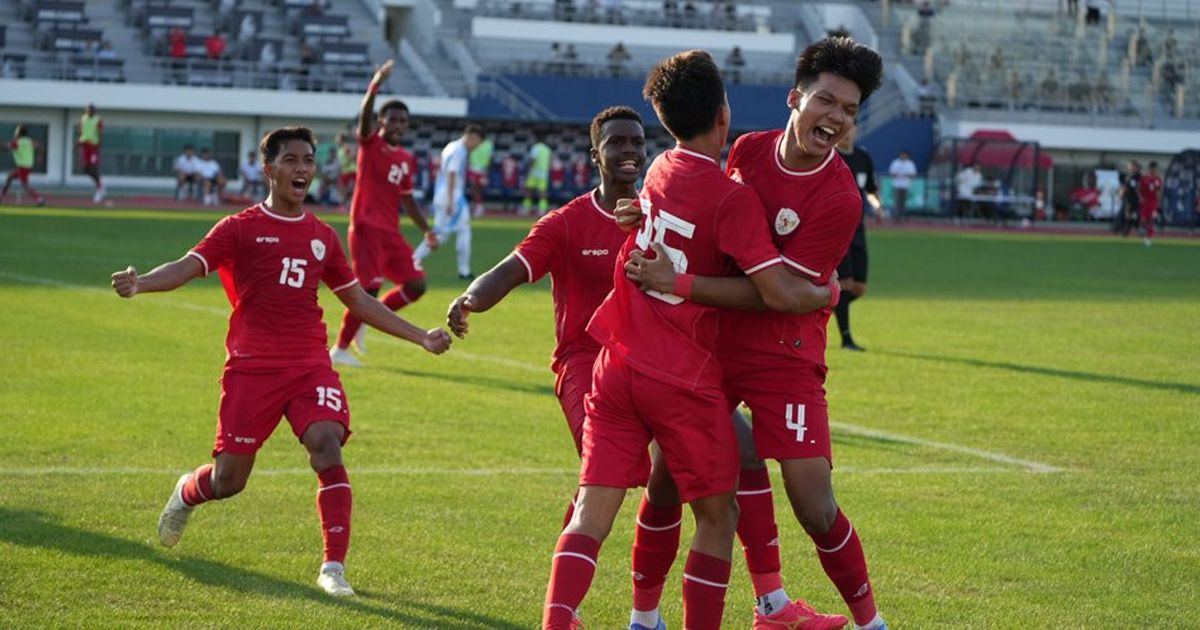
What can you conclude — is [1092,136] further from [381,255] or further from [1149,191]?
[381,255]

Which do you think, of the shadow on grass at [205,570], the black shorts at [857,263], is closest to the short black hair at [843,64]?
the shadow on grass at [205,570]

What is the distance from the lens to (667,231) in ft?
18.7

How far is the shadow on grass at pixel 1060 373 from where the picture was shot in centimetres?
1419

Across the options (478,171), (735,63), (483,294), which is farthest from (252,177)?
(483,294)

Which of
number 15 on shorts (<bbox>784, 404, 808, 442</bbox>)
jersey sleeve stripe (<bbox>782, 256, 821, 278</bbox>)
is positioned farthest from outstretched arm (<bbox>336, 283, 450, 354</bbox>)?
jersey sleeve stripe (<bbox>782, 256, 821, 278</bbox>)

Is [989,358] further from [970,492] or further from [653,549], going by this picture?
[653,549]

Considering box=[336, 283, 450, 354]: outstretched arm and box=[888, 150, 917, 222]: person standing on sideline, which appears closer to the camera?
box=[336, 283, 450, 354]: outstretched arm

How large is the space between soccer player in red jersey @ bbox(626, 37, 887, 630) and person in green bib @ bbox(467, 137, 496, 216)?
39025 mm

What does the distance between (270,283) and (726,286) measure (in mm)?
2672

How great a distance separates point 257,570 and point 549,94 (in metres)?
45.7

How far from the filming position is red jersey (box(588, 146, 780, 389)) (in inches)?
220

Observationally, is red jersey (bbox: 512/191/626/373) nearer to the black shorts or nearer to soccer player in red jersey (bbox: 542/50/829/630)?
soccer player in red jersey (bbox: 542/50/829/630)

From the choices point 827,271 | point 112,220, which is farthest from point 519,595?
point 112,220

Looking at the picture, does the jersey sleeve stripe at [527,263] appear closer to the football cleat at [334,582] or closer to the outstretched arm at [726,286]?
the outstretched arm at [726,286]
